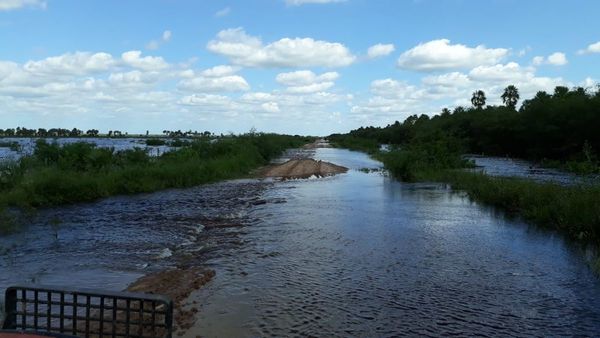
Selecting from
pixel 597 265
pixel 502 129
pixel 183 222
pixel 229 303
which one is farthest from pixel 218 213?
pixel 502 129

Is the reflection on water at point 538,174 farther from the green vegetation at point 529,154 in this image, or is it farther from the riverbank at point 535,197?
the riverbank at point 535,197

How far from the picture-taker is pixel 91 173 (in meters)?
26.9

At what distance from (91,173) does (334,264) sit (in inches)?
731

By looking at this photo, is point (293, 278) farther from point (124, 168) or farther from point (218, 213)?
point (124, 168)

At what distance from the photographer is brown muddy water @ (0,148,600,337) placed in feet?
28.7

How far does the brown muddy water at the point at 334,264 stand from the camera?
28.7 ft

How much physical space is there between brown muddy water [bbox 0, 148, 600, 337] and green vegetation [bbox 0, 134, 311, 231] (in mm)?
1582

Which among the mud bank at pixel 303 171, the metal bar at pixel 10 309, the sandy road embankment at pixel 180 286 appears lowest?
the sandy road embankment at pixel 180 286

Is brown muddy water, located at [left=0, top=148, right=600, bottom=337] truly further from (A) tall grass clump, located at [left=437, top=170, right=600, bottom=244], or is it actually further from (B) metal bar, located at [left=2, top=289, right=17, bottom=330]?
(B) metal bar, located at [left=2, top=289, right=17, bottom=330]

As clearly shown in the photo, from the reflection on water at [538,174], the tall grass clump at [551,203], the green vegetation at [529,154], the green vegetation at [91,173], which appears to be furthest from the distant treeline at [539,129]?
the green vegetation at [91,173]

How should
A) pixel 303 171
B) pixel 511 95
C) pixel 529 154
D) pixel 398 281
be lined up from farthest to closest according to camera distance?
pixel 511 95 → pixel 529 154 → pixel 303 171 → pixel 398 281

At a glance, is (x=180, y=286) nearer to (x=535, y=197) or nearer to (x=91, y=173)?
(x=535, y=197)

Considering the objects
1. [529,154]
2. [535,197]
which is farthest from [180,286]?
[529,154]

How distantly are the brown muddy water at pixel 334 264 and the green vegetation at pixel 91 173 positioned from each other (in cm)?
158
